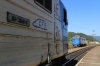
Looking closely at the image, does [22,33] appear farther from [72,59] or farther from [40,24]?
[72,59]

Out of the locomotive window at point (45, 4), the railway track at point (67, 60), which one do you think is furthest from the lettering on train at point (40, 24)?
the railway track at point (67, 60)

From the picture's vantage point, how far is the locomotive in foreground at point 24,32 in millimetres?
3053

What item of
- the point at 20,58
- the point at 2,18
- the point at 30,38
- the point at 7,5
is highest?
the point at 7,5

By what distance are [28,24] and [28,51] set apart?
0.58 metres

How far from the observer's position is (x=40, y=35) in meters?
4.94

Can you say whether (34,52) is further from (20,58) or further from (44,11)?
(44,11)

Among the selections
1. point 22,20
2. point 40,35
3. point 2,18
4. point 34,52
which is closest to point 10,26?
point 2,18

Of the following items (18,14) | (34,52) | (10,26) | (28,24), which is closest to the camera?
(10,26)

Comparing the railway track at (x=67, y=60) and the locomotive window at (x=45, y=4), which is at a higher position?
the locomotive window at (x=45, y=4)

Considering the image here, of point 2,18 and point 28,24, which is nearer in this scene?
point 2,18

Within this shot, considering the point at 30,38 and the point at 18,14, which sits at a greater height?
the point at 18,14

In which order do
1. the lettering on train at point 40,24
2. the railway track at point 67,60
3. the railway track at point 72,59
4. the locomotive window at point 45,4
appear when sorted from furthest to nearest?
the railway track at point 72,59 < the railway track at point 67,60 < the locomotive window at point 45,4 < the lettering on train at point 40,24

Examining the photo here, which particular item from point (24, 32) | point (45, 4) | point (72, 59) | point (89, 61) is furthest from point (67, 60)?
point (24, 32)

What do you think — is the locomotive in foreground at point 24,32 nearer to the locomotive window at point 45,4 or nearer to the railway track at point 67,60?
the locomotive window at point 45,4
